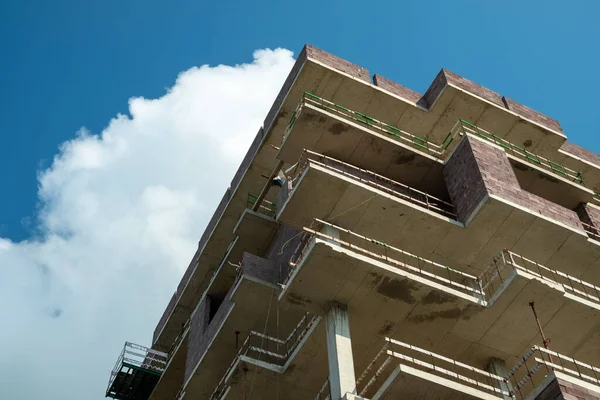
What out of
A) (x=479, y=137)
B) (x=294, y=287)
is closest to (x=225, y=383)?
(x=294, y=287)

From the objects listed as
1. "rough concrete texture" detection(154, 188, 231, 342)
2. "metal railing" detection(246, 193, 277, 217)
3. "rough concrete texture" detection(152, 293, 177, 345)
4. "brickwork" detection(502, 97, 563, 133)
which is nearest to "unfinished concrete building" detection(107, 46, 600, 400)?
"brickwork" detection(502, 97, 563, 133)

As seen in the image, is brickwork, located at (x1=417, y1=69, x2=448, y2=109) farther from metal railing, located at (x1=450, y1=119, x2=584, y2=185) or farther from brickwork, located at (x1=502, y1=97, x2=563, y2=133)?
brickwork, located at (x1=502, y1=97, x2=563, y2=133)

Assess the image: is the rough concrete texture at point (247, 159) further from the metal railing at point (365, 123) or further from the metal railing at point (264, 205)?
the metal railing at point (365, 123)

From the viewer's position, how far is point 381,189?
22.1 m

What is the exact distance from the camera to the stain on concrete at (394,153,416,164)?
24047mm

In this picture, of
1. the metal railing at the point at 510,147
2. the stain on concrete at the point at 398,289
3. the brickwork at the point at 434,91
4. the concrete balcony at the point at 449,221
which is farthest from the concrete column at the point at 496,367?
the brickwork at the point at 434,91

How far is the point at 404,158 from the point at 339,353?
27.5ft

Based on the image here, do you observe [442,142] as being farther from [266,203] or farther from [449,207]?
[266,203]

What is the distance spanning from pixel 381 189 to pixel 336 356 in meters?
6.09

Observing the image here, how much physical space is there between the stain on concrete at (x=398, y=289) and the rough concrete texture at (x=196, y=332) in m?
7.82

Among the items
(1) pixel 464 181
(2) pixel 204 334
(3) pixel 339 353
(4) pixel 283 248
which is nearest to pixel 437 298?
(3) pixel 339 353

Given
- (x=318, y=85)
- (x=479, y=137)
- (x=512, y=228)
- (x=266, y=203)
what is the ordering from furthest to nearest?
(x=266, y=203) → (x=318, y=85) → (x=479, y=137) → (x=512, y=228)

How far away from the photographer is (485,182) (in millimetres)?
20891

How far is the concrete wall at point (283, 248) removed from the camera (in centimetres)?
2284
